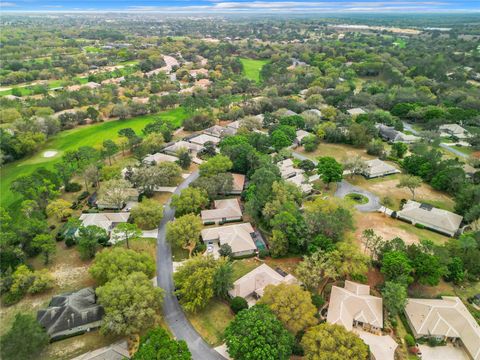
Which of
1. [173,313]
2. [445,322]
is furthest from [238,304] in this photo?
[445,322]

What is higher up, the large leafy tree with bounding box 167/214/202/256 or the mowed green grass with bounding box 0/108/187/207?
the large leafy tree with bounding box 167/214/202/256

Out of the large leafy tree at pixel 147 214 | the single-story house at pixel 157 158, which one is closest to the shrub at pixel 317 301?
the large leafy tree at pixel 147 214

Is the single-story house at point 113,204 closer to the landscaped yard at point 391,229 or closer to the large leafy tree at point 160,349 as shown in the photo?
the large leafy tree at point 160,349

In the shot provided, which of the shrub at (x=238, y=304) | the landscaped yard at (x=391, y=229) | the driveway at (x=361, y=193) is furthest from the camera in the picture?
the driveway at (x=361, y=193)

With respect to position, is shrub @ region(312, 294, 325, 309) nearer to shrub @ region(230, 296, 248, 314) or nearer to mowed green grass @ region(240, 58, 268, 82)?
shrub @ region(230, 296, 248, 314)

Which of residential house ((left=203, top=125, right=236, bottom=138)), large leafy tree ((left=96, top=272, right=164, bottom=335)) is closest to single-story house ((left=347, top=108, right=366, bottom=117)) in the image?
residential house ((left=203, top=125, right=236, bottom=138))

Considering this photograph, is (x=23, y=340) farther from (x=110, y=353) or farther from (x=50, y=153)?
(x=50, y=153)
